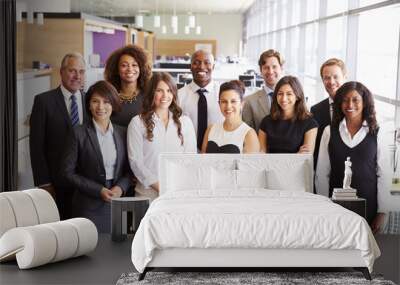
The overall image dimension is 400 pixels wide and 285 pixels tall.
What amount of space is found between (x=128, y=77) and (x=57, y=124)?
0.95 m

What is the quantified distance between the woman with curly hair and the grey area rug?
2319mm

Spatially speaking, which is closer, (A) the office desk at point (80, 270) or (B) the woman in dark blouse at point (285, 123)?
(A) the office desk at point (80, 270)

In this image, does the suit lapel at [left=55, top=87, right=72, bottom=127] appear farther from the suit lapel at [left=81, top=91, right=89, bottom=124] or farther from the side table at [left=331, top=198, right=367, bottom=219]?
the side table at [left=331, top=198, right=367, bottom=219]

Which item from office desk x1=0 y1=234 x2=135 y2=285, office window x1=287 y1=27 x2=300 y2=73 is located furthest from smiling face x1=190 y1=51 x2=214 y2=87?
office desk x1=0 y1=234 x2=135 y2=285

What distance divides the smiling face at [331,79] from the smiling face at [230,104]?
37.2 inches

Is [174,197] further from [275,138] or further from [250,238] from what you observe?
[275,138]

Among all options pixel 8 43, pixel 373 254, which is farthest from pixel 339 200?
pixel 8 43

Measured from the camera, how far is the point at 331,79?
8805 millimetres

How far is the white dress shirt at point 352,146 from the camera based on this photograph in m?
8.68

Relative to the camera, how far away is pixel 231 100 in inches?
347

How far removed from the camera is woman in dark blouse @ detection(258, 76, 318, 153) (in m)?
8.80

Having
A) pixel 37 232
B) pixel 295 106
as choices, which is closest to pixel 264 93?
pixel 295 106

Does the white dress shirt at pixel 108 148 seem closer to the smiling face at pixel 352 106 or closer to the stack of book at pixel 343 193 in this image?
the stack of book at pixel 343 193

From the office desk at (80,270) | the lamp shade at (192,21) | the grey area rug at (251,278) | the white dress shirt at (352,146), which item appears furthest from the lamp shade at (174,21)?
the grey area rug at (251,278)
